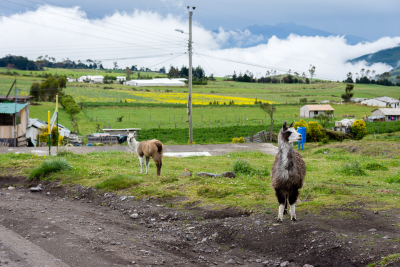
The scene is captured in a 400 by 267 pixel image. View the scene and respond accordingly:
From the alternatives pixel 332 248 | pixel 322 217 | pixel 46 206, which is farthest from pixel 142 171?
pixel 332 248

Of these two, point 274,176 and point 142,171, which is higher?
point 274,176

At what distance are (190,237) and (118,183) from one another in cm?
529

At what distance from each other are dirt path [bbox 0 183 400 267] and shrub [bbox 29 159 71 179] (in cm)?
462

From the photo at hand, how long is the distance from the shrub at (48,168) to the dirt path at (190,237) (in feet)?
15.2

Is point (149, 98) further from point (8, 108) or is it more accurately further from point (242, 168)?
point (242, 168)

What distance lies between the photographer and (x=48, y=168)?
15.8m

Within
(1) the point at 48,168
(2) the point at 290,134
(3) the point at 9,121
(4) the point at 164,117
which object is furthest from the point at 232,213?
(4) the point at 164,117

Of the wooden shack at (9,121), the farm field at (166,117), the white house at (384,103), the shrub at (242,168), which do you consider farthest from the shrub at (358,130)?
the white house at (384,103)

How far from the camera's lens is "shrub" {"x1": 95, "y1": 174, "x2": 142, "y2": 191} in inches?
522

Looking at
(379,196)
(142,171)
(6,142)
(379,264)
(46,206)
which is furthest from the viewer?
(6,142)

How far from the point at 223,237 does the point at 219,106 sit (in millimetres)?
81481

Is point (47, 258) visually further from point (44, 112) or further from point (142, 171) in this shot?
point (44, 112)

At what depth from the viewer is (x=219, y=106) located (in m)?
89.6

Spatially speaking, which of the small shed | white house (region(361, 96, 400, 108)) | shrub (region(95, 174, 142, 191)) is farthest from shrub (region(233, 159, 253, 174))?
white house (region(361, 96, 400, 108))
